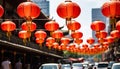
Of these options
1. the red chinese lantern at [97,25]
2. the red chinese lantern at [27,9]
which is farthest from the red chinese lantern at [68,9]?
the red chinese lantern at [97,25]

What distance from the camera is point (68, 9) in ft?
47.8

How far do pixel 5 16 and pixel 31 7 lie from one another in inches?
558

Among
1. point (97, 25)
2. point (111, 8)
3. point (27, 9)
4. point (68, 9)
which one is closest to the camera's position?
point (111, 8)

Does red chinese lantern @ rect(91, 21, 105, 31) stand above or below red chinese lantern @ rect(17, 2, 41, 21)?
below

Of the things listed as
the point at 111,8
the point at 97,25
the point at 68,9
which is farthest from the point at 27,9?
the point at 97,25

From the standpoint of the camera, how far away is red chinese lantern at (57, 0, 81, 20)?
575 inches

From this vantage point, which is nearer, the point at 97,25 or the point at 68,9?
the point at 68,9

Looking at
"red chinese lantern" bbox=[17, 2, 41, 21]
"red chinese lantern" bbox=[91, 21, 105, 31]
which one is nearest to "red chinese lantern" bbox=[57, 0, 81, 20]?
"red chinese lantern" bbox=[17, 2, 41, 21]

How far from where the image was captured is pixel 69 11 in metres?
14.6

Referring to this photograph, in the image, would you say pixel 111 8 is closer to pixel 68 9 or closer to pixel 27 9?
pixel 68 9

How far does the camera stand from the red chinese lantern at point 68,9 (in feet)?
47.9

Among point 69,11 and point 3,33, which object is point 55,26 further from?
point 3,33

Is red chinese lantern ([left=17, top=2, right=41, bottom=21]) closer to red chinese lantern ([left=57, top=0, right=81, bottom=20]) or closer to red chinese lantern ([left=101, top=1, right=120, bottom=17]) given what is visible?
red chinese lantern ([left=57, top=0, right=81, bottom=20])

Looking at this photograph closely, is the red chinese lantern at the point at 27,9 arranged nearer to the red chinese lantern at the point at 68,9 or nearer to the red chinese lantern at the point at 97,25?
the red chinese lantern at the point at 68,9
